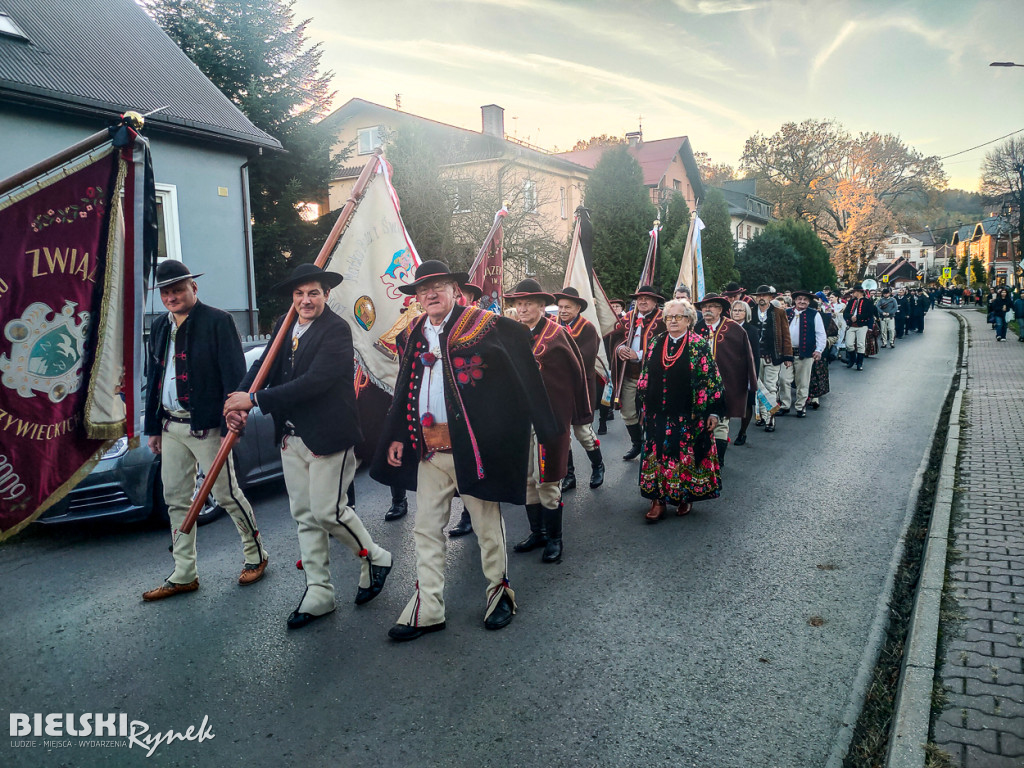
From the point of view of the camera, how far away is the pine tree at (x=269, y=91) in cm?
2106

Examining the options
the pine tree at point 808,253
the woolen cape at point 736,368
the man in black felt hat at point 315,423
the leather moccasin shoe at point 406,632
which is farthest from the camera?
the pine tree at point 808,253

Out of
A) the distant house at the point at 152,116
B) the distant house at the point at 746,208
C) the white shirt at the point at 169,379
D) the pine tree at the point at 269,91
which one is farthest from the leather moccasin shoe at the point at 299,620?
the distant house at the point at 746,208

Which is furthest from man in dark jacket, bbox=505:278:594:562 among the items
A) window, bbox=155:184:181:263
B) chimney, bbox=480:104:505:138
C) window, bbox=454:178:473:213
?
chimney, bbox=480:104:505:138

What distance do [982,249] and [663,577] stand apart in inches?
4541

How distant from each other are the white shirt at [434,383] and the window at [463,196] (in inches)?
712

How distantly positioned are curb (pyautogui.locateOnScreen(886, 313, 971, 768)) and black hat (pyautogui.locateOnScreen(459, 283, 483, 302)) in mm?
4277

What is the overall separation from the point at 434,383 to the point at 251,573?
201cm

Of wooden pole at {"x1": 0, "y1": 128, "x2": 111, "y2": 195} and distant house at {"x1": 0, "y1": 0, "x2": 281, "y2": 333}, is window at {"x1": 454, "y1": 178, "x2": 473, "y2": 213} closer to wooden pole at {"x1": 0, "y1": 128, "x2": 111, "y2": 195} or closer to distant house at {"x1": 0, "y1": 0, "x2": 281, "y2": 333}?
distant house at {"x1": 0, "y1": 0, "x2": 281, "y2": 333}

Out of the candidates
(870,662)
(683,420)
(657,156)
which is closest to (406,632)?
(870,662)

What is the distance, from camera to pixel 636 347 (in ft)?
28.9

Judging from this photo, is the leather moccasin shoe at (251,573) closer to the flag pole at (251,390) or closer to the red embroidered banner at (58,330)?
the flag pole at (251,390)

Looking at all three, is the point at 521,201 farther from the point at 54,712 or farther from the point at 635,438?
the point at 54,712

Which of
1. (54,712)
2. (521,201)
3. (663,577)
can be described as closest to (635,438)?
(663,577)

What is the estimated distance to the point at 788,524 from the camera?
241 inches
